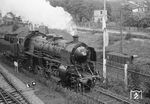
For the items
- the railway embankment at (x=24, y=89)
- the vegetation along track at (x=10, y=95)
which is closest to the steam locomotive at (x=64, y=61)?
the railway embankment at (x=24, y=89)

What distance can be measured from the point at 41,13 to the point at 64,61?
28.0 feet

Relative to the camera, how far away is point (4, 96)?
14.8m

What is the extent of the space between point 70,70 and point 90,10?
51978mm

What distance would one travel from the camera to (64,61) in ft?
50.0

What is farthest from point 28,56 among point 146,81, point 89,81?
point 146,81

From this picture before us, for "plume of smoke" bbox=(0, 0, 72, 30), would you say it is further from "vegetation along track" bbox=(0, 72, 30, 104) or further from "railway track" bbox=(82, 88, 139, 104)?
"railway track" bbox=(82, 88, 139, 104)

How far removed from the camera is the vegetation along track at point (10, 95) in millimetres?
13688

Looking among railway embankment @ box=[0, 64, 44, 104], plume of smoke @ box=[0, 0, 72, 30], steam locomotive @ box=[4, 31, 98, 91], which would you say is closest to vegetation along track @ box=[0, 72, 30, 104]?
railway embankment @ box=[0, 64, 44, 104]

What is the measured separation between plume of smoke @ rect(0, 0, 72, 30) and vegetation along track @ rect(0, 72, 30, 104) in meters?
6.80

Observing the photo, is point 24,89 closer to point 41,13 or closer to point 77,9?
point 41,13

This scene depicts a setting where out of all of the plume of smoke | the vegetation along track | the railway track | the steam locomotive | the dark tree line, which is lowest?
the railway track

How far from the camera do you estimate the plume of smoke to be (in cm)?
2186

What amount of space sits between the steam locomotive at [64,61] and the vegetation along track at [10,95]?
2.23m

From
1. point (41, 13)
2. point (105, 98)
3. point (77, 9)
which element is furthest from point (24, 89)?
point (77, 9)
